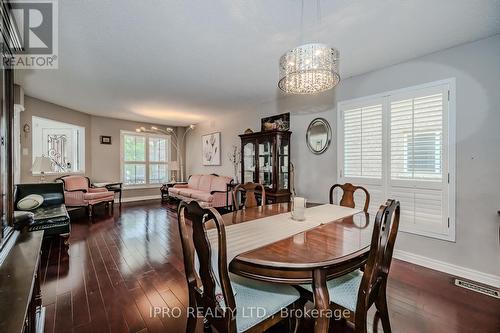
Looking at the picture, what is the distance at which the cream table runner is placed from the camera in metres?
1.26

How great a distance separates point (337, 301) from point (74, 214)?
5.62 m

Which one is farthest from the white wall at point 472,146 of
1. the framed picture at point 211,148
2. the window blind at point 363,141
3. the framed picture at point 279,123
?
the framed picture at point 211,148

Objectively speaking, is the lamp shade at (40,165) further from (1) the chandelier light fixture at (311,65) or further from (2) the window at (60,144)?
(1) the chandelier light fixture at (311,65)

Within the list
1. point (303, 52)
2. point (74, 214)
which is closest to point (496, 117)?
point (303, 52)

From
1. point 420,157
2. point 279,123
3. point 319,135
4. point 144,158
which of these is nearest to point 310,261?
point 420,157

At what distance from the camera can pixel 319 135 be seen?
3.52 meters

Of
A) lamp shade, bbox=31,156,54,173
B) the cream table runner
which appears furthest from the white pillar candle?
lamp shade, bbox=31,156,54,173

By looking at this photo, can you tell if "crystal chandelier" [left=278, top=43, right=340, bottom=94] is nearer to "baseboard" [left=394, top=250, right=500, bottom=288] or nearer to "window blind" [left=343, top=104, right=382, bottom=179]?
"window blind" [left=343, top=104, right=382, bottom=179]

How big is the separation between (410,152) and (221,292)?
2.67 metres

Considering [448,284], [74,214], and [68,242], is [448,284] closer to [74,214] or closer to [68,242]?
[68,242]

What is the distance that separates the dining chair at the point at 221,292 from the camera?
98cm

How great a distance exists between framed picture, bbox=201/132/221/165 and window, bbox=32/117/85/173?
10.0 ft

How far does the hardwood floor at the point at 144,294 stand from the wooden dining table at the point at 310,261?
734 mm

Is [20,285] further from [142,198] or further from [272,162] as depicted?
[142,198]
